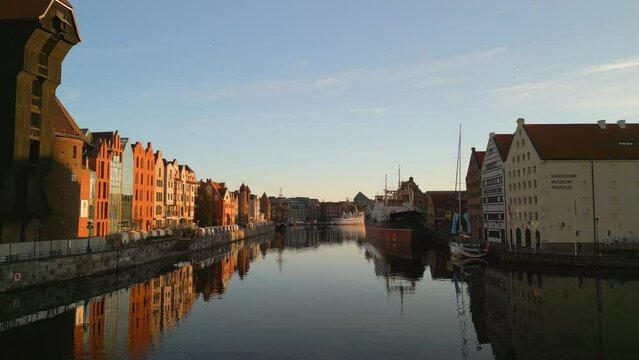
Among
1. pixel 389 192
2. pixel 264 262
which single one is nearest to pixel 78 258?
pixel 264 262

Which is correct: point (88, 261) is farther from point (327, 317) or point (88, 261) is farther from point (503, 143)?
point (503, 143)

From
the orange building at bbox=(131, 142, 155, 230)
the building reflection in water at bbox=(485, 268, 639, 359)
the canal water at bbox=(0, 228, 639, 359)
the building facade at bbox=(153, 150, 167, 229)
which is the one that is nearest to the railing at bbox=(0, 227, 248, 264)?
the canal water at bbox=(0, 228, 639, 359)

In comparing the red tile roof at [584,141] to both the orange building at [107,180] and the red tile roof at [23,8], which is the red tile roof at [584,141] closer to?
the orange building at [107,180]

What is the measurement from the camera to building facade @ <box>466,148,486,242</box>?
103 metres

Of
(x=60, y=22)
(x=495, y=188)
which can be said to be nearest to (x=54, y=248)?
(x=60, y=22)

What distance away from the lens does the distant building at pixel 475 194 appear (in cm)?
10275

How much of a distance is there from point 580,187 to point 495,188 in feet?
66.2

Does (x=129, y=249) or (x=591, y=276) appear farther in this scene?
(x=129, y=249)

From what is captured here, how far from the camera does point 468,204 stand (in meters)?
110

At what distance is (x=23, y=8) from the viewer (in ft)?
171

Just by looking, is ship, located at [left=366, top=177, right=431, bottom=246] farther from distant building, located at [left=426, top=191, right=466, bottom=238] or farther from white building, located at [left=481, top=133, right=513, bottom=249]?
white building, located at [left=481, top=133, right=513, bottom=249]

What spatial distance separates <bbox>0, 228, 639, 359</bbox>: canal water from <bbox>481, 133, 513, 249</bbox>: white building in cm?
2786

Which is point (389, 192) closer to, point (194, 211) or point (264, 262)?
point (194, 211)

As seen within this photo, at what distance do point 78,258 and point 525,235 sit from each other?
66486 mm
